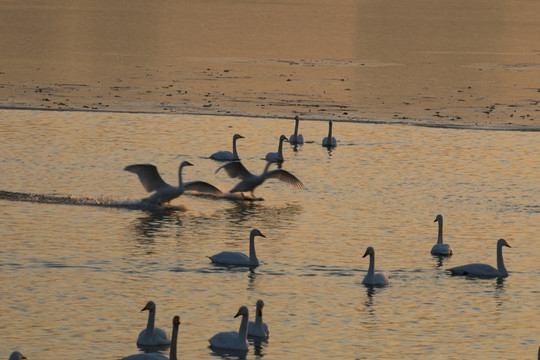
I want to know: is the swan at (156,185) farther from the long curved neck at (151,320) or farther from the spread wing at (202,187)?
the long curved neck at (151,320)

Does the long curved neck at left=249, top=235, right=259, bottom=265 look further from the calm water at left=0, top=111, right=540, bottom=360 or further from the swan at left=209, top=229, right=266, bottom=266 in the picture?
the calm water at left=0, top=111, right=540, bottom=360

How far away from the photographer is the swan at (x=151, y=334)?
1845cm

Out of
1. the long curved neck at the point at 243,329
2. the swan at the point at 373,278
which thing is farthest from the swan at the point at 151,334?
the swan at the point at 373,278

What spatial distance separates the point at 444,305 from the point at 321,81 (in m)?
39.7

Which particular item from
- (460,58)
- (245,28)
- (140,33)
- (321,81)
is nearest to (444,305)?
(321,81)

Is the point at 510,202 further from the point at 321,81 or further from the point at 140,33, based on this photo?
the point at 140,33

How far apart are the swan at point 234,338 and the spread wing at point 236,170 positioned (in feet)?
48.5

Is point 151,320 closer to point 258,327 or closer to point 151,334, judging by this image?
point 151,334

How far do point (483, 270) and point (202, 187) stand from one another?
402 inches

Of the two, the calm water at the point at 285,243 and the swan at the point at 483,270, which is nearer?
the calm water at the point at 285,243

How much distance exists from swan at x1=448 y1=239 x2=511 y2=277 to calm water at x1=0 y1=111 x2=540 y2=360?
0.90ft

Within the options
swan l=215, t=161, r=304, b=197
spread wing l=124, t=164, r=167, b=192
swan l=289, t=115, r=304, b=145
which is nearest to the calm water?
swan l=289, t=115, r=304, b=145

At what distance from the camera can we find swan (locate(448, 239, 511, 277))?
2422cm

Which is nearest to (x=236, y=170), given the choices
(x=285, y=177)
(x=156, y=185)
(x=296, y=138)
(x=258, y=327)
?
(x=285, y=177)
